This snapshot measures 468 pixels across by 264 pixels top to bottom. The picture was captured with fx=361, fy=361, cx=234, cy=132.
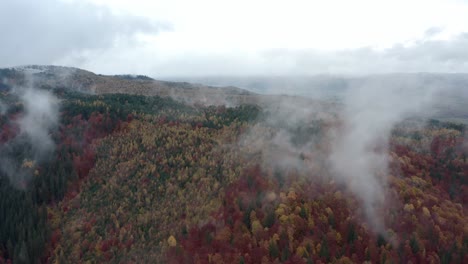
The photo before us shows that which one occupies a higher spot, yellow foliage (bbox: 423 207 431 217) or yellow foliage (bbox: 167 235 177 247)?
yellow foliage (bbox: 423 207 431 217)

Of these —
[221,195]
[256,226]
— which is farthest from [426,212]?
[221,195]

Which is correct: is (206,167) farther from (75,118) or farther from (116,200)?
(75,118)

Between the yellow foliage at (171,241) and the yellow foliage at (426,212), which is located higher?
the yellow foliage at (426,212)

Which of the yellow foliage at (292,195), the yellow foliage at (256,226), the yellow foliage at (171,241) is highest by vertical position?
the yellow foliage at (292,195)

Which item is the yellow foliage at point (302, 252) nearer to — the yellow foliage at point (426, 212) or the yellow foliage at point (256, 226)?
the yellow foliage at point (256, 226)

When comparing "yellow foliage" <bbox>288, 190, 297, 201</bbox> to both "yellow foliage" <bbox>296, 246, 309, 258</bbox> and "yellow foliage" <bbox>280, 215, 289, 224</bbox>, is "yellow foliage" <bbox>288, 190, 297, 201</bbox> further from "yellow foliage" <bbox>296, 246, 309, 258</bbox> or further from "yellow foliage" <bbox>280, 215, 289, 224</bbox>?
"yellow foliage" <bbox>296, 246, 309, 258</bbox>

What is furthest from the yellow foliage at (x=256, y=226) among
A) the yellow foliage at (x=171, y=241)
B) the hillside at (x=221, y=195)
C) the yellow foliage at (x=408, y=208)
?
the yellow foliage at (x=408, y=208)

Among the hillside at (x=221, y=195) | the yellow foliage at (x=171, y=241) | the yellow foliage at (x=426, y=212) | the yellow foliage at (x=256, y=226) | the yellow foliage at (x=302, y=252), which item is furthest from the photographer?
the yellow foliage at (x=426, y=212)

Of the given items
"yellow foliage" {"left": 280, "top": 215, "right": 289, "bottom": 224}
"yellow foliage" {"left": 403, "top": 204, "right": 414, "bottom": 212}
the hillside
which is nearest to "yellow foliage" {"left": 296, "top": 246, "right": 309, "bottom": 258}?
the hillside

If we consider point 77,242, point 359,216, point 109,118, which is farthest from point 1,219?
point 359,216
